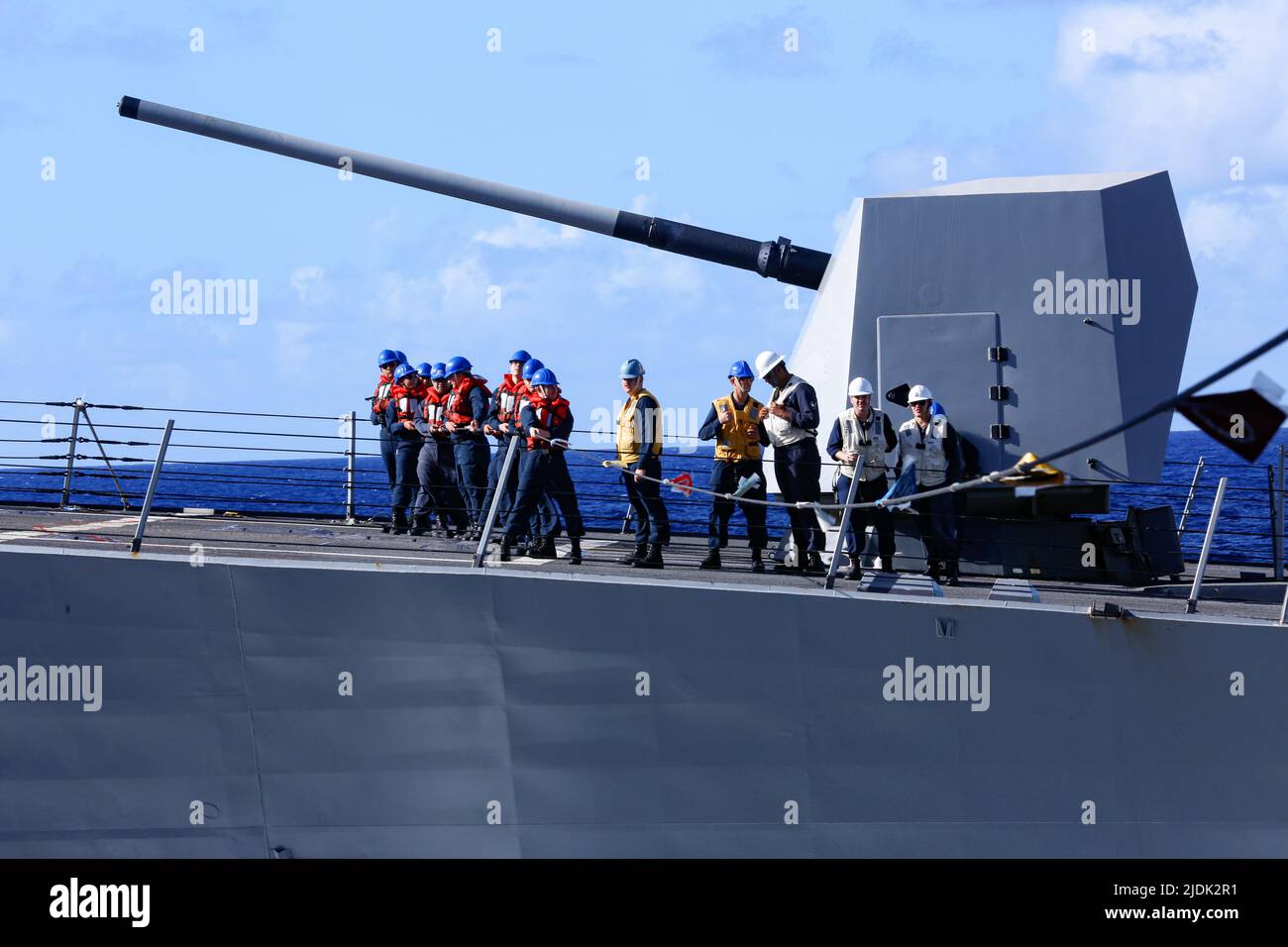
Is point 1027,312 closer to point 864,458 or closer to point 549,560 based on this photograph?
point 864,458

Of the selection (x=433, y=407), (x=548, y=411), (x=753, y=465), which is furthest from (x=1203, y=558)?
(x=433, y=407)

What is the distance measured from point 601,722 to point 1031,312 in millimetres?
4020

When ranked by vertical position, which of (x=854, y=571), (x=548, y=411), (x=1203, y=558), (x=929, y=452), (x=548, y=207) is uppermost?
(x=548, y=207)

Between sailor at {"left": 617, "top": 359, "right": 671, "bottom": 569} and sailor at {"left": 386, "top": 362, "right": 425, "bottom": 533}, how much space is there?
2320 millimetres

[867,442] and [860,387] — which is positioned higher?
[860,387]

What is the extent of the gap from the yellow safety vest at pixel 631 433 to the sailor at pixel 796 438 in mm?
717

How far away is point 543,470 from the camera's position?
346 inches

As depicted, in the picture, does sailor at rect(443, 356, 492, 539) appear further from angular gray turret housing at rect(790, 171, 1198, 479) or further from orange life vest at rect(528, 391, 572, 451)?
angular gray turret housing at rect(790, 171, 1198, 479)

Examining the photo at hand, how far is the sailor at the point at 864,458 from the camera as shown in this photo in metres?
8.58

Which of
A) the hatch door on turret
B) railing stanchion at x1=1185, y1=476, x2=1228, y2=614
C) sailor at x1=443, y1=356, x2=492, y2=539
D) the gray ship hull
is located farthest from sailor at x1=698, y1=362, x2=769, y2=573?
railing stanchion at x1=1185, y1=476, x2=1228, y2=614

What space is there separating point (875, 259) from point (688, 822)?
4.03m

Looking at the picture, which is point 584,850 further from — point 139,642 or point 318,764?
point 139,642

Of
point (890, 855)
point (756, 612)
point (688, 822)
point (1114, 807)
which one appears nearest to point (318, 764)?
point (688, 822)

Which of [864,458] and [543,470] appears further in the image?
[543,470]
